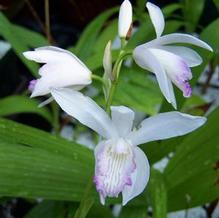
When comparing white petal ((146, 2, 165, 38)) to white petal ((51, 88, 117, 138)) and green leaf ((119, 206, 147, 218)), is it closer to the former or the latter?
white petal ((51, 88, 117, 138))

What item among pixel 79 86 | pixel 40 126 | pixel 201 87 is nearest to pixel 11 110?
pixel 40 126

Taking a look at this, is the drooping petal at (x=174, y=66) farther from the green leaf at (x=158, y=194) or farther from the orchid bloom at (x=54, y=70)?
the green leaf at (x=158, y=194)

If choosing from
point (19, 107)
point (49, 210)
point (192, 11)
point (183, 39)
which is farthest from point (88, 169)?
point (192, 11)

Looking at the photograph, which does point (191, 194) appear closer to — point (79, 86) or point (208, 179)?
point (208, 179)

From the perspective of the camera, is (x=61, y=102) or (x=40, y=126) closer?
(x=61, y=102)

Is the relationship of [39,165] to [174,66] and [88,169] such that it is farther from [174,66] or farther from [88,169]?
[174,66]

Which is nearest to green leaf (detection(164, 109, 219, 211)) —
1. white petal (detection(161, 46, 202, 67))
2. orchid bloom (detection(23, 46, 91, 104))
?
white petal (detection(161, 46, 202, 67))
